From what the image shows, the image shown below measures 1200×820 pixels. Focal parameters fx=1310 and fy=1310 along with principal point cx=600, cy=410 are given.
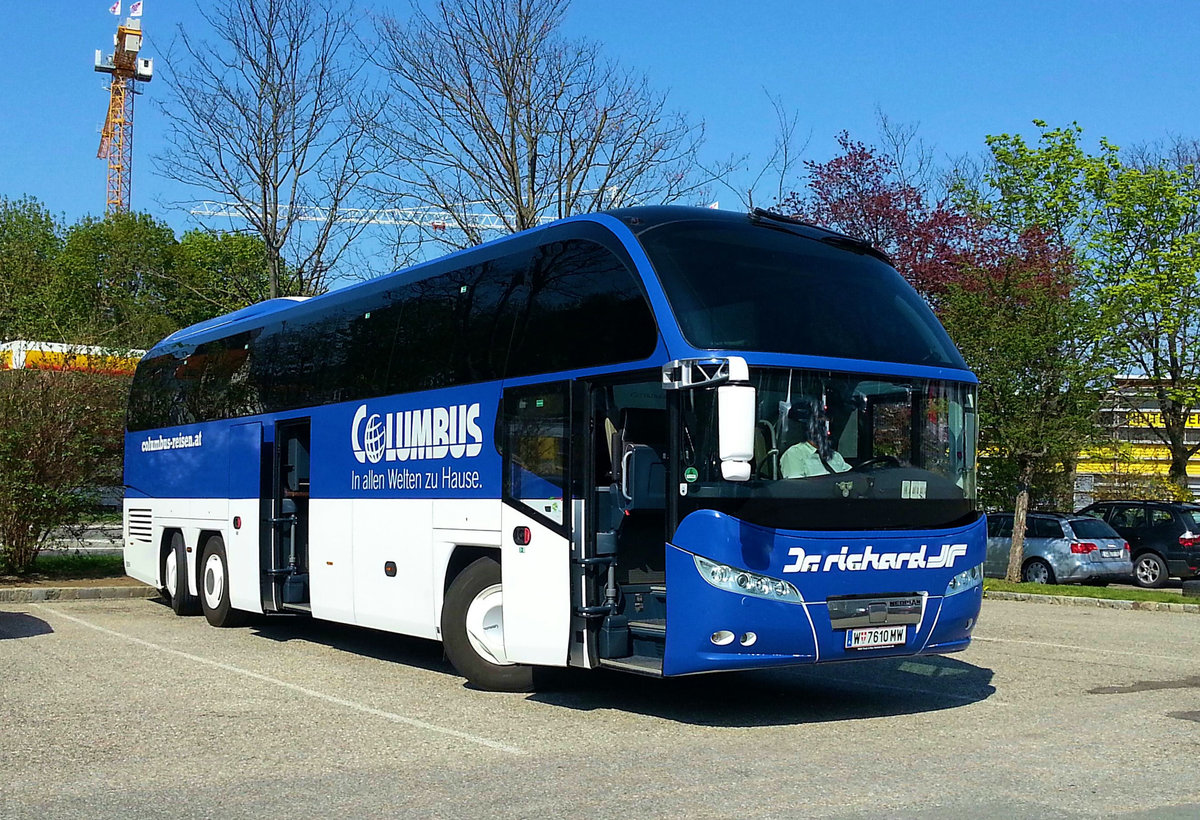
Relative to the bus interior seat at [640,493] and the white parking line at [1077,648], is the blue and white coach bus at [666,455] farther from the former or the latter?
the white parking line at [1077,648]

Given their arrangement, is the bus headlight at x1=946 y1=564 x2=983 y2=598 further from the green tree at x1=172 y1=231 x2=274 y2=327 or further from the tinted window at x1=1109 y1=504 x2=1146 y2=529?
the green tree at x1=172 y1=231 x2=274 y2=327

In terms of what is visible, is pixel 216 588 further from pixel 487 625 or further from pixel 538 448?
pixel 538 448

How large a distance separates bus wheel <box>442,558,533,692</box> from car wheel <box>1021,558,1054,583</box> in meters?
17.0

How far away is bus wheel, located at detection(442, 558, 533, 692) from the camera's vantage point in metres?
10.8

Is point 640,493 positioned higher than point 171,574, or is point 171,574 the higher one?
point 640,493

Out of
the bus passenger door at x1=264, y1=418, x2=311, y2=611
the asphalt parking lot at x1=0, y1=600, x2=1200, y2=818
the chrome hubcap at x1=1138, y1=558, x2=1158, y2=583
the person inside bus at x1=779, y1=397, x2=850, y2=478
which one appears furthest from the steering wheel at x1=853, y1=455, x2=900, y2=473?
the chrome hubcap at x1=1138, y1=558, x2=1158, y2=583

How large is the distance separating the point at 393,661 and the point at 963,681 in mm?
5521

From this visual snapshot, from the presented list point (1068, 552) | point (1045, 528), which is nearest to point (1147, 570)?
point (1045, 528)

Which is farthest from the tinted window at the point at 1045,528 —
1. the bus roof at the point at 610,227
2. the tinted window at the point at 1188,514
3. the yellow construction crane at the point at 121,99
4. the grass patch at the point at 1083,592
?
the yellow construction crane at the point at 121,99

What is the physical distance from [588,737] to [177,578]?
33.8 feet

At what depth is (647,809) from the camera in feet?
21.7

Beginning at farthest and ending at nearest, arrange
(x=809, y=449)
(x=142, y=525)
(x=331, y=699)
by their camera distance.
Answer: (x=142, y=525) → (x=331, y=699) → (x=809, y=449)

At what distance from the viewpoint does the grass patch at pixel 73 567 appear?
21108mm

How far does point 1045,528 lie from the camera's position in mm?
25797
